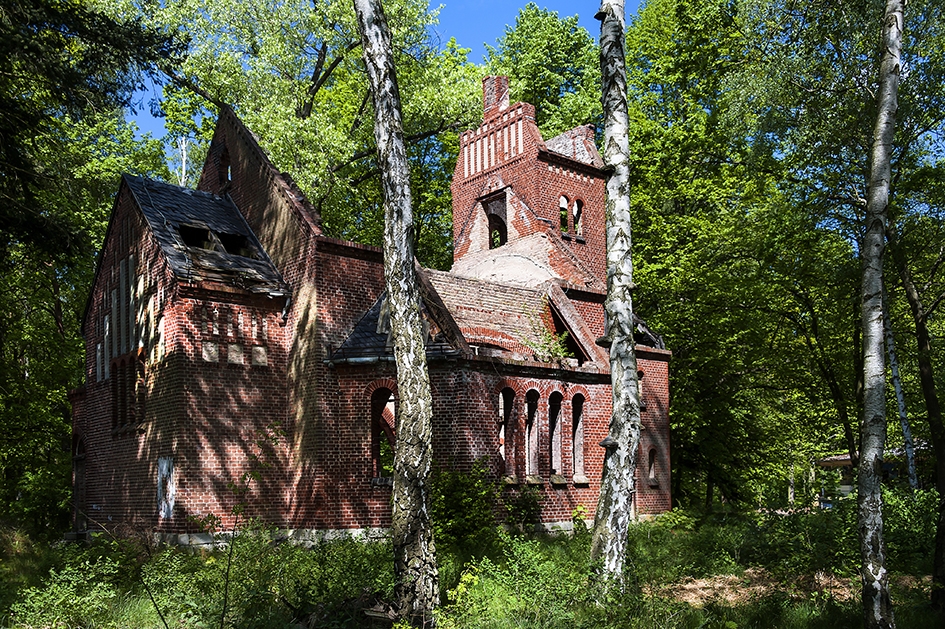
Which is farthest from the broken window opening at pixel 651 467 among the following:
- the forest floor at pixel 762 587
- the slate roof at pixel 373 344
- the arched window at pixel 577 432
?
the forest floor at pixel 762 587

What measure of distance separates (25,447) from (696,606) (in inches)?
911

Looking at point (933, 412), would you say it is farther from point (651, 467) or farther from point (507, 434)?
point (651, 467)

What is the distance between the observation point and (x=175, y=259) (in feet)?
55.0

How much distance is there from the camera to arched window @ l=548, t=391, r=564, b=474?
Result: 1923 cm

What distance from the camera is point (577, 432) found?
782 inches

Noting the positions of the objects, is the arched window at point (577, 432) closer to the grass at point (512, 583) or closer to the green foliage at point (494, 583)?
the grass at point (512, 583)

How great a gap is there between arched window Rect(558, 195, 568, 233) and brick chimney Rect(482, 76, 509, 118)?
11.8 ft

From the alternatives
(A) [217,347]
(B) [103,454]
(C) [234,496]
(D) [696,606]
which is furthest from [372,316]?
(D) [696,606]

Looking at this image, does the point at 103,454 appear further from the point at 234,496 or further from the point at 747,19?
the point at 747,19

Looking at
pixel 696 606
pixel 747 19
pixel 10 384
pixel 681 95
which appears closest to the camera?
pixel 696 606

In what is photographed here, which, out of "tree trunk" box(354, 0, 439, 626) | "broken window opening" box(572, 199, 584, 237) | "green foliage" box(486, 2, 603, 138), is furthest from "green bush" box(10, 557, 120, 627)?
"green foliage" box(486, 2, 603, 138)

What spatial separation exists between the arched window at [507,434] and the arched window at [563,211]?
25.6ft

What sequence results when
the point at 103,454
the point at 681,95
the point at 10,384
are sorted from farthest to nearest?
the point at 681,95, the point at 10,384, the point at 103,454

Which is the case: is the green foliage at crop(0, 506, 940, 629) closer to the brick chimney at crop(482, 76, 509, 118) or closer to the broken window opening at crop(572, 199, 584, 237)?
the broken window opening at crop(572, 199, 584, 237)
